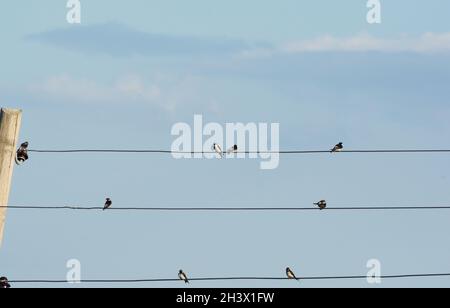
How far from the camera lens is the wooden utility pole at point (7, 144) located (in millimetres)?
30047

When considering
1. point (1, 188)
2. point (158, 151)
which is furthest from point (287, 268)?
point (1, 188)

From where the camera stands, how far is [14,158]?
30188 mm

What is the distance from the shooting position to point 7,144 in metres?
30.1

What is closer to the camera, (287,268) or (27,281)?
(27,281)

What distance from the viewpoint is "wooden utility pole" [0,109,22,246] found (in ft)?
98.6
